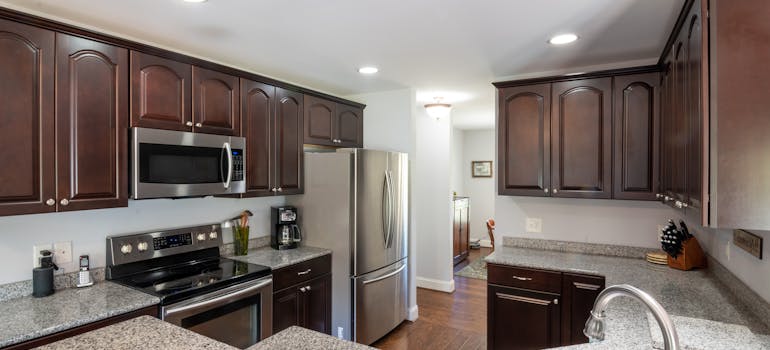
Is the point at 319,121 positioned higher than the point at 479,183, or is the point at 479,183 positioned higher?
the point at 319,121

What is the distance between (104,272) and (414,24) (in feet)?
7.69

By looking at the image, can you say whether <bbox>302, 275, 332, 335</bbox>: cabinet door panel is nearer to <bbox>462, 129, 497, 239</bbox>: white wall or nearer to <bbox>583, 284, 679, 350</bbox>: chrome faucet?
<bbox>583, 284, 679, 350</bbox>: chrome faucet

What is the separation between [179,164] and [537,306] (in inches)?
97.3

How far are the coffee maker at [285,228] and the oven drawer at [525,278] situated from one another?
1606 mm

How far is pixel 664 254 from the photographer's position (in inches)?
107

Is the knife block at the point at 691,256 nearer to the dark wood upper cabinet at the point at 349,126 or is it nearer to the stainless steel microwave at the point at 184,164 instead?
the dark wood upper cabinet at the point at 349,126

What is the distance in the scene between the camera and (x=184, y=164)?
2.39m

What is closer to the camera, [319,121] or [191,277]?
[191,277]

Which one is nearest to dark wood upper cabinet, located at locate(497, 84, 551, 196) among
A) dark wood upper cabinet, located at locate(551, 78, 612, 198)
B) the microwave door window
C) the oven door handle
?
dark wood upper cabinet, located at locate(551, 78, 612, 198)

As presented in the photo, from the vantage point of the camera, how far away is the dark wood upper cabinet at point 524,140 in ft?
9.53

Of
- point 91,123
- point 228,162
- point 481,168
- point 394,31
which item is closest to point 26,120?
point 91,123

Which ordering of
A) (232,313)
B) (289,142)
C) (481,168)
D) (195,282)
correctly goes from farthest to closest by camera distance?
(481,168), (289,142), (232,313), (195,282)

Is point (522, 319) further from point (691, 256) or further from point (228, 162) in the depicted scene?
point (228, 162)

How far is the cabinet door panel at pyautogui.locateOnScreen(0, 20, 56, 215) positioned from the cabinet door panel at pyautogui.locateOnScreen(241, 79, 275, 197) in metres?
1.12
